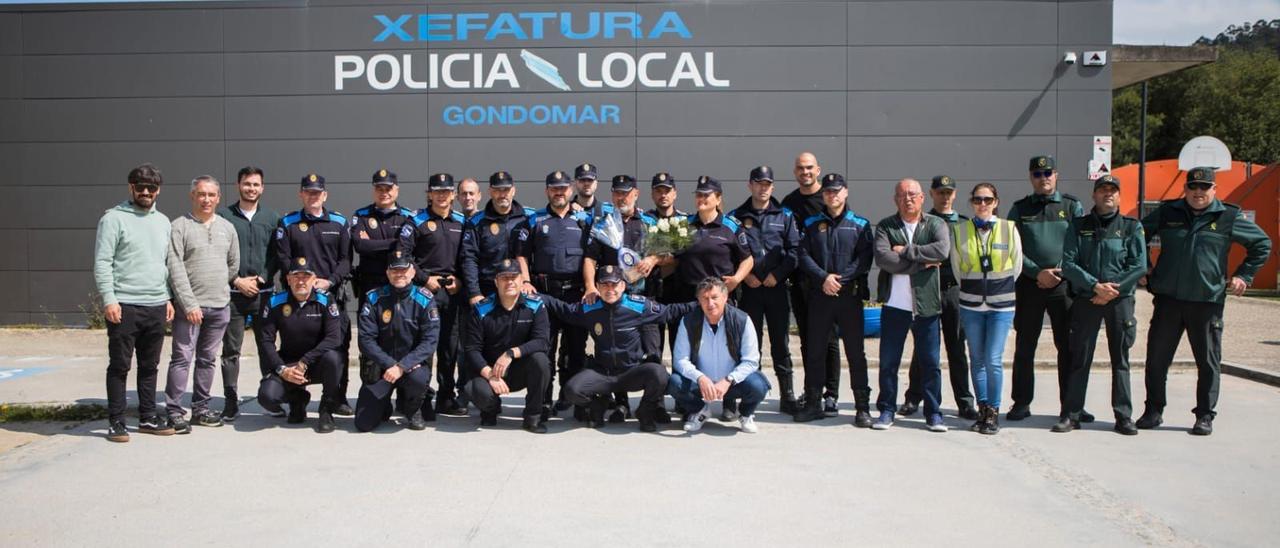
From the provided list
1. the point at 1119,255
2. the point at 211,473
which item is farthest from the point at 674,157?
the point at 211,473

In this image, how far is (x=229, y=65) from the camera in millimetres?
12781

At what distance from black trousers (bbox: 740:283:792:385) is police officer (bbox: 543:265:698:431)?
2.06 ft

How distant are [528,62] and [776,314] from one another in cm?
663

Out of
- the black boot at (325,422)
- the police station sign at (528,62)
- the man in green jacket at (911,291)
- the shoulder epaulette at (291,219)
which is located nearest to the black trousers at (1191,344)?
the man in green jacket at (911,291)

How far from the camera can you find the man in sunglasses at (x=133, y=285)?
20.0 feet

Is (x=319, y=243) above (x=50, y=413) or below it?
above

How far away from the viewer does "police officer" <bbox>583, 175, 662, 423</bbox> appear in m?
6.88

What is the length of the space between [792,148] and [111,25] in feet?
29.7

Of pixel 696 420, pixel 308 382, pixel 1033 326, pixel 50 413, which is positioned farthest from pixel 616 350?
pixel 50 413

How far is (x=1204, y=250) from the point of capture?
6.36 metres

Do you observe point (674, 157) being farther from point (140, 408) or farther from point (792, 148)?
point (140, 408)

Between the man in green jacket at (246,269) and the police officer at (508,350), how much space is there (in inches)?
62.8

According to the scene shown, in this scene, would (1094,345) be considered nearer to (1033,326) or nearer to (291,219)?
(1033,326)

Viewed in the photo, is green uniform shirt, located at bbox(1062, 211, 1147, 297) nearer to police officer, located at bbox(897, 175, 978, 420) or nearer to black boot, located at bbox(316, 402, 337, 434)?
police officer, located at bbox(897, 175, 978, 420)
